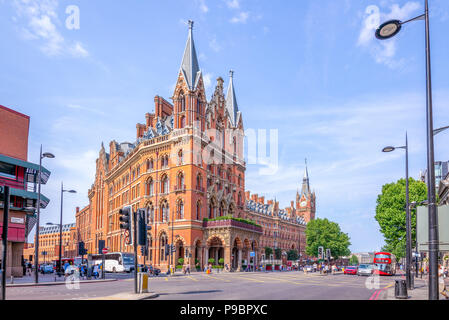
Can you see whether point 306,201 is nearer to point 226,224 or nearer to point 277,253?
point 277,253

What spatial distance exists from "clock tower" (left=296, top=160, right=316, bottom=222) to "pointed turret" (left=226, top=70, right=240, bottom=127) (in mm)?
96406

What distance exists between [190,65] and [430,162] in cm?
5754

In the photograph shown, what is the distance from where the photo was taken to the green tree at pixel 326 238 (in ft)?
375

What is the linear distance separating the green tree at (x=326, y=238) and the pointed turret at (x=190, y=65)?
215ft

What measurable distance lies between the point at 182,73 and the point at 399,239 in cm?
3925

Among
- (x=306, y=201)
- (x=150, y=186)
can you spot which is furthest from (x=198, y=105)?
(x=306, y=201)

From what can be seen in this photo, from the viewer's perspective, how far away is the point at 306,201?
559 feet

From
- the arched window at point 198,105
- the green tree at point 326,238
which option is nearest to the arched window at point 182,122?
the arched window at point 198,105

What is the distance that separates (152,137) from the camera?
70.9m

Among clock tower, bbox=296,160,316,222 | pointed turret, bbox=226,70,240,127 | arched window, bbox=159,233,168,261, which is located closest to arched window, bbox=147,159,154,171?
arched window, bbox=159,233,168,261

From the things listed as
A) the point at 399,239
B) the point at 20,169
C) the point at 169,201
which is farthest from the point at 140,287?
the point at 399,239

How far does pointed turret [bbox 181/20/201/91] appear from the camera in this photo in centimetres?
6481
